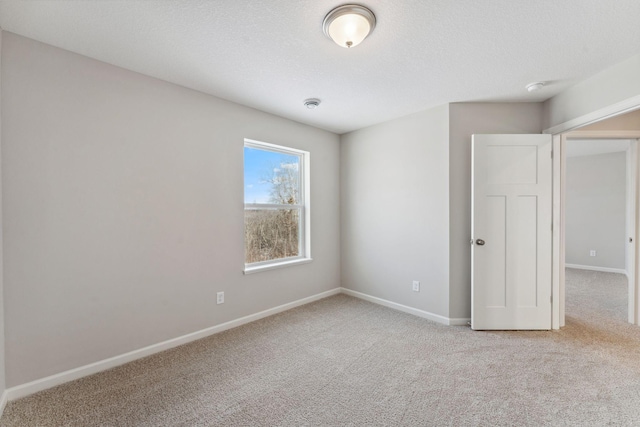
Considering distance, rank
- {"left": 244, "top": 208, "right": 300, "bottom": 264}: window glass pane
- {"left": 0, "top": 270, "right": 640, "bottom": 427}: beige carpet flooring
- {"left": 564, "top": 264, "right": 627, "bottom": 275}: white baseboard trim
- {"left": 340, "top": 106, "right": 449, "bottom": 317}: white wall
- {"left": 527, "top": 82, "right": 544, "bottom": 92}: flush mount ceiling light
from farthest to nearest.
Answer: {"left": 564, "top": 264, "right": 627, "bottom": 275}: white baseboard trim, {"left": 244, "top": 208, "right": 300, "bottom": 264}: window glass pane, {"left": 340, "top": 106, "right": 449, "bottom": 317}: white wall, {"left": 527, "top": 82, "right": 544, "bottom": 92}: flush mount ceiling light, {"left": 0, "top": 270, "right": 640, "bottom": 427}: beige carpet flooring

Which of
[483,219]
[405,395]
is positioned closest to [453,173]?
[483,219]

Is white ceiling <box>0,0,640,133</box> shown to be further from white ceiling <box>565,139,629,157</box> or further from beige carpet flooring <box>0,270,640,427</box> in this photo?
white ceiling <box>565,139,629,157</box>

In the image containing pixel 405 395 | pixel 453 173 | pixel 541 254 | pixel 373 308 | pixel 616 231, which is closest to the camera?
pixel 405 395

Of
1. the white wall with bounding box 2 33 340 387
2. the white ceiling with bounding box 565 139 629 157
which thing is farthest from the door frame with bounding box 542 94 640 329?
the white wall with bounding box 2 33 340 387

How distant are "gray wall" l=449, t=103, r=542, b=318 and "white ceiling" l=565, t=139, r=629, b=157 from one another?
2.70 metres

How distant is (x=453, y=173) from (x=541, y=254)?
120 centimetres

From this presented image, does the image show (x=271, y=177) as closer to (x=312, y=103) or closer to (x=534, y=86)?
(x=312, y=103)

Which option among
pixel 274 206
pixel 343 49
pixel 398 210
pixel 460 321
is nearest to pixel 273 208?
pixel 274 206

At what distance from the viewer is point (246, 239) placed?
321cm

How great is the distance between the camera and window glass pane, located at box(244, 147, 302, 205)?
3.29 metres

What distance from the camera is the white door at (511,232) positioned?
9.27 ft

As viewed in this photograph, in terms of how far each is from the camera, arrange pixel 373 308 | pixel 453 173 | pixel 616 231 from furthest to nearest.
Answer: pixel 616 231, pixel 373 308, pixel 453 173

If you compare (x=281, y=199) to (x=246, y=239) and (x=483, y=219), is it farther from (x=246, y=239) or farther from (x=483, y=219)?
(x=483, y=219)

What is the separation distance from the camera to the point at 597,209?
Result: 18.3ft
